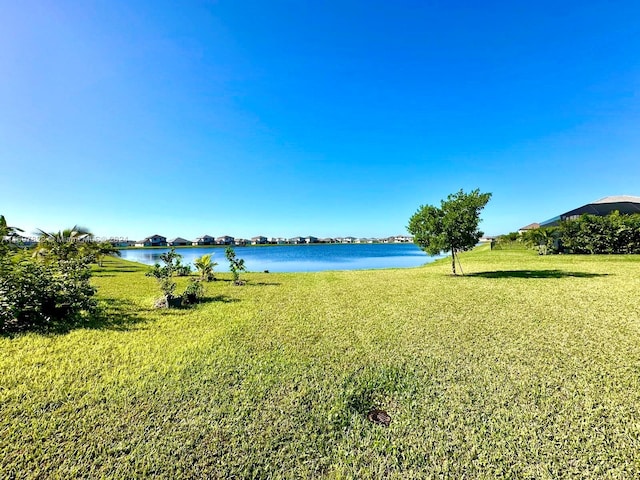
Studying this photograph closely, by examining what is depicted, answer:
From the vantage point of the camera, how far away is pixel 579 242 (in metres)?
17.8

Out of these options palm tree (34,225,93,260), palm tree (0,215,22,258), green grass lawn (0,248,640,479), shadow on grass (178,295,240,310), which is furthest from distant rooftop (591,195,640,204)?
palm tree (34,225,93,260)

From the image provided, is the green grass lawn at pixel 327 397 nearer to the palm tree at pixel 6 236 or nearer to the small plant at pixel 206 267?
the palm tree at pixel 6 236

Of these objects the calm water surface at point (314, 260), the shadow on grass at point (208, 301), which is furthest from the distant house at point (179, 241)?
the shadow on grass at point (208, 301)

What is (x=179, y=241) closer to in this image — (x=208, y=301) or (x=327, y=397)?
(x=208, y=301)

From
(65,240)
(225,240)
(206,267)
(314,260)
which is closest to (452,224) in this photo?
(206,267)

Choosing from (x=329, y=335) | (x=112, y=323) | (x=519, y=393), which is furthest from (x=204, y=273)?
(x=519, y=393)

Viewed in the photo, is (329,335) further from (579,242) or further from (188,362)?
(579,242)

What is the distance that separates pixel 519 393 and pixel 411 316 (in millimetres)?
3150

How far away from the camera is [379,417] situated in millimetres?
2928

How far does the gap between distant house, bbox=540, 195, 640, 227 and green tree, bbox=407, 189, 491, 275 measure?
1378cm

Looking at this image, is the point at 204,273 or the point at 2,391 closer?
the point at 2,391

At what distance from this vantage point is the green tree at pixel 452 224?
11.7 m

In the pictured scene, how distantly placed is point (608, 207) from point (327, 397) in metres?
29.2

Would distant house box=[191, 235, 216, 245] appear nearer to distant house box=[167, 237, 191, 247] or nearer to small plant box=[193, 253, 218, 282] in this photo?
distant house box=[167, 237, 191, 247]
